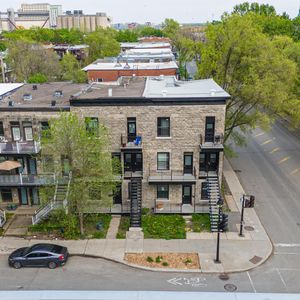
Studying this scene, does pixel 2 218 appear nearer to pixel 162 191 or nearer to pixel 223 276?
pixel 162 191

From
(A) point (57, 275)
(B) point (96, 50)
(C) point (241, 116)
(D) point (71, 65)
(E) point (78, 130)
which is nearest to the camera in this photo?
(A) point (57, 275)

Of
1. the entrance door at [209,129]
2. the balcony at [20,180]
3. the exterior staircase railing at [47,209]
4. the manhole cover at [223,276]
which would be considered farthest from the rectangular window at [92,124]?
the manhole cover at [223,276]

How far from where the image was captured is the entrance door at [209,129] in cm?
2862

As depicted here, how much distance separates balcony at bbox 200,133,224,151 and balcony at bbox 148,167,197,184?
2178 mm

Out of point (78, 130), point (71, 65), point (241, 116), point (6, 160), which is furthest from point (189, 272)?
point (71, 65)

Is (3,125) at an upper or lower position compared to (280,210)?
upper

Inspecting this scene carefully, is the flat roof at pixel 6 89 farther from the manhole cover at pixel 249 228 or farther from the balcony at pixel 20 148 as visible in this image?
the manhole cover at pixel 249 228

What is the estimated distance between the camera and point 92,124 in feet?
92.8

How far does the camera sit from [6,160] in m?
30.0

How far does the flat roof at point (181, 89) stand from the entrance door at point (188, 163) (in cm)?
458

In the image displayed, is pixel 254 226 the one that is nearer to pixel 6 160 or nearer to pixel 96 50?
pixel 6 160

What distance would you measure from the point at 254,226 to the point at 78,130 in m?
14.5

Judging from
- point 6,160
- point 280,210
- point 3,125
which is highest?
point 3,125

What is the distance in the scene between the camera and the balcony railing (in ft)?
93.4
